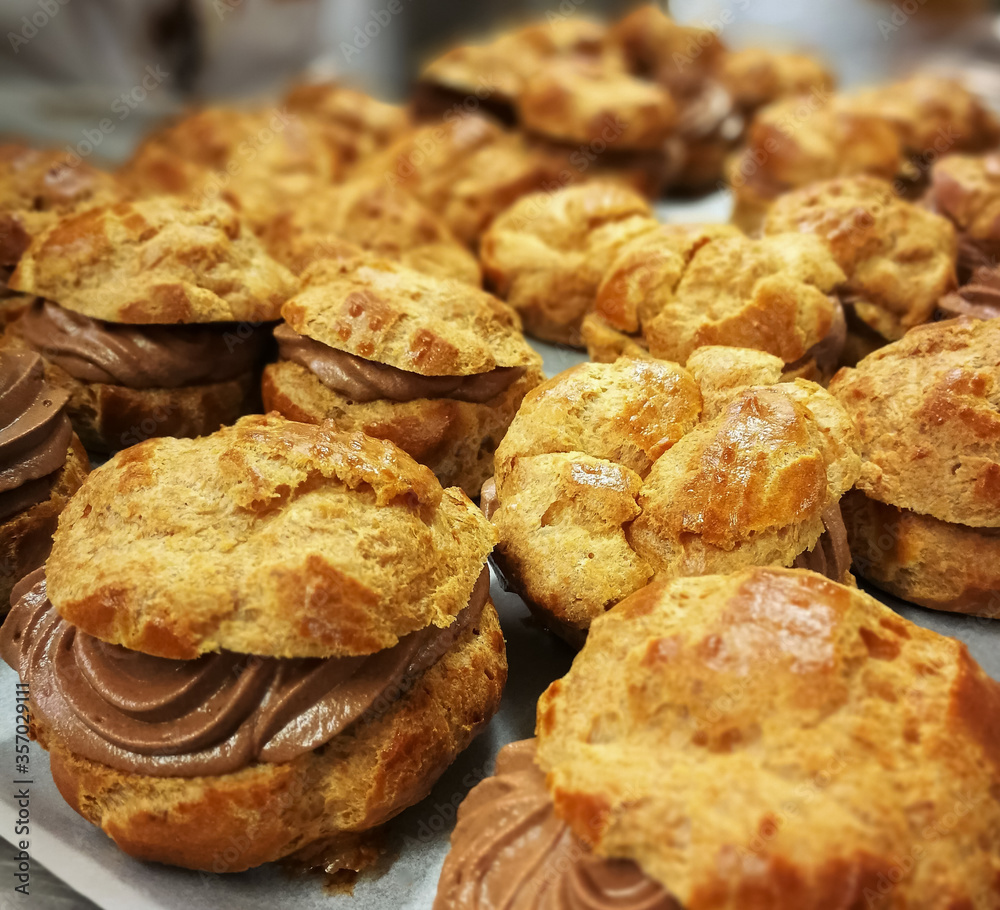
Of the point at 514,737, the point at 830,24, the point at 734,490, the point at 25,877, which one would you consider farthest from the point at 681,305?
the point at 830,24

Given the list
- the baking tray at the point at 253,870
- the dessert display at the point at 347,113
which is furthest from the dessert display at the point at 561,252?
the baking tray at the point at 253,870

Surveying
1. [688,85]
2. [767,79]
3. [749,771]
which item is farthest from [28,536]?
[767,79]

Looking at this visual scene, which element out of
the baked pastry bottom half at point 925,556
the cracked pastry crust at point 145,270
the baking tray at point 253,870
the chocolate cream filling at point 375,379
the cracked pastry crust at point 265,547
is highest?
the cracked pastry crust at point 145,270

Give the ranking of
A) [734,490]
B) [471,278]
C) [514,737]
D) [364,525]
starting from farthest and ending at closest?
1. [471,278]
2. [514,737]
3. [734,490]
4. [364,525]

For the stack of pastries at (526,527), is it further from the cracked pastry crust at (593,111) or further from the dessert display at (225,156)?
the cracked pastry crust at (593,111)

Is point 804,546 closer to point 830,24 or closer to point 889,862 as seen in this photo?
point 889,862

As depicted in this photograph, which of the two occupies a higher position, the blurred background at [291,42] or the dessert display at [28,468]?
the blurred background at [291,42]
